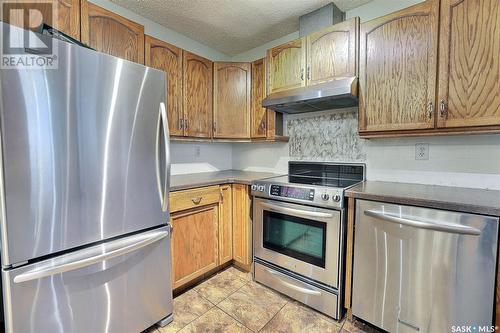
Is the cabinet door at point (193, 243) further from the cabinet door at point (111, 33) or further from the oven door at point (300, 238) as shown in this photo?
the cabinet door at point (111, 33)

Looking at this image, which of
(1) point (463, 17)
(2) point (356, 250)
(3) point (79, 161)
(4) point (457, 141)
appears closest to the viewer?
(3) point (79, 161)

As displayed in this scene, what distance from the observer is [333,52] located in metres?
1.79

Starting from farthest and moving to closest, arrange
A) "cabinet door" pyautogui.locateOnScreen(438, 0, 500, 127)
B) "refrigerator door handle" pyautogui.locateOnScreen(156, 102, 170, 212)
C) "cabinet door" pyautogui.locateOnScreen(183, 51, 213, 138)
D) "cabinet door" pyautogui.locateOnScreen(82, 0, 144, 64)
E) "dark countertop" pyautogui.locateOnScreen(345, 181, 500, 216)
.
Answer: "cabinet door" pyautogui.locateOnScreen(183, 51, 213, 138) → "cabinet door" pyautogui.locateOnScreen(82, 0, 144, 64) → "refrigerator door handle" pyautogui.locateOnScreen(156, 102, 170, 212) → "cabinet door" pyautogui.locateOnScreen(438, 0, 500, 127) → "dark countertop" pyautogui.locateOnScreen(345, 181, 500, 216)

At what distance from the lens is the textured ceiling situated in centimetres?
193

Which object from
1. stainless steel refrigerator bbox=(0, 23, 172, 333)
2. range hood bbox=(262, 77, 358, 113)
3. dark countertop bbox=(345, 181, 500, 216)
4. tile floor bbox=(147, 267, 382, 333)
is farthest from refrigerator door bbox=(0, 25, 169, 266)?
dark countertop bbox=(345, 181, 500, 216)

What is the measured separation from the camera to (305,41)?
1934 millimetres

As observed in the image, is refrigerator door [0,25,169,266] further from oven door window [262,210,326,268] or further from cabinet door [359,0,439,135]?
cabinet door [359,0,439,135]

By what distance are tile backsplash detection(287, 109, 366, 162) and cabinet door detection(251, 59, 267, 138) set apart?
1.01ft

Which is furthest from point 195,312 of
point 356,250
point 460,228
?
point 460,228

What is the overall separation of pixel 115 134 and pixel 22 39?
0.50 metres

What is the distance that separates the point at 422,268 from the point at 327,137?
51.5 inches

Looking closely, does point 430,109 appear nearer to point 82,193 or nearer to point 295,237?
point 295,237

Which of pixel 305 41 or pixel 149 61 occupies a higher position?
pixel 305 41

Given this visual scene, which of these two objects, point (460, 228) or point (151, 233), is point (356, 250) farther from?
point (151, 233)
